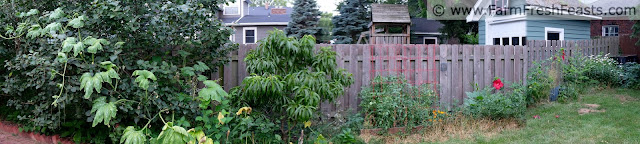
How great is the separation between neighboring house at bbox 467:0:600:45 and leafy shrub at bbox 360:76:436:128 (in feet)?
22.8

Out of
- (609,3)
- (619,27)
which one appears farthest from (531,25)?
(619,27)

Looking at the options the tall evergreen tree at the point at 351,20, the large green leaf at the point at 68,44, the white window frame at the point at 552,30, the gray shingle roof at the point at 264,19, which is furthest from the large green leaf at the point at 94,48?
the gray shingle roof at the point at 264,19

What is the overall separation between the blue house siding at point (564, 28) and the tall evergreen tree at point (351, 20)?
8.48 m

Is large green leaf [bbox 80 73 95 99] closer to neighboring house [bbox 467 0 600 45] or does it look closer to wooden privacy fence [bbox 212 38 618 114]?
wooden privacy fence [bbox 212 38 618 114]

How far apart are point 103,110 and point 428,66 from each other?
445 cm

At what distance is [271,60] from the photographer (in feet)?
15.0

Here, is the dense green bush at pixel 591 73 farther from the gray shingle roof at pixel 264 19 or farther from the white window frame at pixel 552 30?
the gray shingle roof at pixel 264 19

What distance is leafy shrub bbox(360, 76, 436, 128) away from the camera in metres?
5.70

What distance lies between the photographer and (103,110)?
12.2 ft

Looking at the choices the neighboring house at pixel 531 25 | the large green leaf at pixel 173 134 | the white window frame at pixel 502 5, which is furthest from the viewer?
the white window frame at pixel 502 5

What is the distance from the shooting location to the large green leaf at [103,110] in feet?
12.1

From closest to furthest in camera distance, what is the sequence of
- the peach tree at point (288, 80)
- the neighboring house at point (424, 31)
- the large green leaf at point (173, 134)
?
the large green leaf at point (173, 134), the peach tree at point (288, 80), the neighboring house at point (424, 31)

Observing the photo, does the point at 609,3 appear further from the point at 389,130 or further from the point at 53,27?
the point at 53,27

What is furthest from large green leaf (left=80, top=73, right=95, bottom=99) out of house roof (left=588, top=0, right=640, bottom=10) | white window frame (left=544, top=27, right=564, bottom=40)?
house roof (left=588, top=0, right=640, bottom=10)
